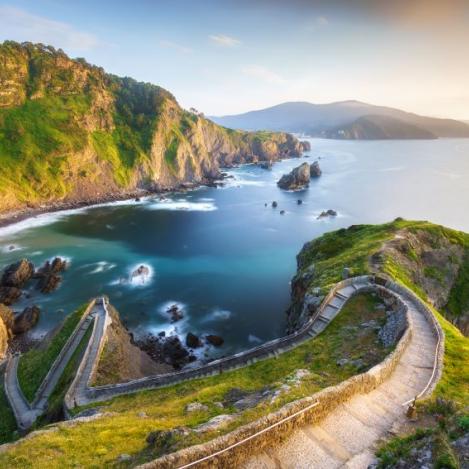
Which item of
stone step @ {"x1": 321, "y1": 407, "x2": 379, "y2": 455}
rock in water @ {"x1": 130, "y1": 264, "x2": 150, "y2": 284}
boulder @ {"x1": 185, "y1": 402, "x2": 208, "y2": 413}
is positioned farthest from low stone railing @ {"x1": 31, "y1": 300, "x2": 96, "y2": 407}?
stone step @ {"x1": 321, "y1": 407, "x2": 379, "y2": 455}

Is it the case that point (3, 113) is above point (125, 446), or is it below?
above

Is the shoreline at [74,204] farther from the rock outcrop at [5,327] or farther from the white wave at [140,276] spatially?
the rock outcrop at [5,327]

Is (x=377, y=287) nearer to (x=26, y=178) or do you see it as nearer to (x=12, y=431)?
(x=12, y=431)

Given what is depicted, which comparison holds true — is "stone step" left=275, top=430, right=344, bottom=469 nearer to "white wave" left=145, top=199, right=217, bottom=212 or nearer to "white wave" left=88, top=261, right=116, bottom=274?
"white wave" left=88, top=261, right=116, bottom=274

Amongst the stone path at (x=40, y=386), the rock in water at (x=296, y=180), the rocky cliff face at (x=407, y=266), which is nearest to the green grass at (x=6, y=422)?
the stone path at (x=40, y=386)

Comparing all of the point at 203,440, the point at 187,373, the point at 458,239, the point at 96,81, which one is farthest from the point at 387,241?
the point at 96,81
